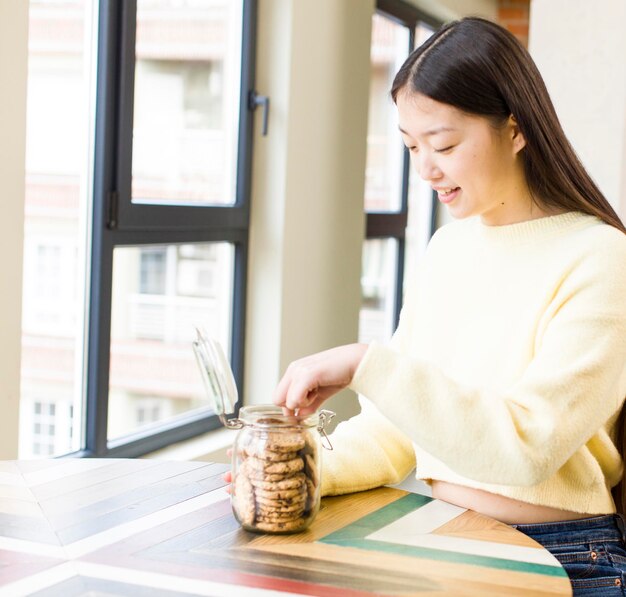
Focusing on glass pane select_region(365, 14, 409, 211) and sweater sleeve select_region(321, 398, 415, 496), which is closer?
sweater sleeve select_region(321, 398, 415, 496)

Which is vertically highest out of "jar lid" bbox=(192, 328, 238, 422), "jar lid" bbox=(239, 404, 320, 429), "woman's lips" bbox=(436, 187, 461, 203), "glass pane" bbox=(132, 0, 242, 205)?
"glass pane" bbox=(132, 0, 242, 205)

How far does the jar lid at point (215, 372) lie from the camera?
3.82 ft

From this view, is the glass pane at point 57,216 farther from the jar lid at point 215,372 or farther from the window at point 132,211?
the jar lid at point 215,372

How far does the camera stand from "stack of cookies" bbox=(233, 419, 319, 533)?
3.55 ft

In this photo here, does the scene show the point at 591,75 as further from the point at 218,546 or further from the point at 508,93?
the point at 218,546

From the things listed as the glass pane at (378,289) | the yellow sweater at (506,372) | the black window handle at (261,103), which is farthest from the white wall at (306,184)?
the yellow sweater at (506,372)

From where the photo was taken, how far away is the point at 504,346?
4.24 feet

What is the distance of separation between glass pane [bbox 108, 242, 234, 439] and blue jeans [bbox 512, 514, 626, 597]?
1853 millimetres

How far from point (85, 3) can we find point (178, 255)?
3.07 ft

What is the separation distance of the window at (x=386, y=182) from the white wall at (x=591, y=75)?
4.17 feet

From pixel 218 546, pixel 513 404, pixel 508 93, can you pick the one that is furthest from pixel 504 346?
pixel 218 546

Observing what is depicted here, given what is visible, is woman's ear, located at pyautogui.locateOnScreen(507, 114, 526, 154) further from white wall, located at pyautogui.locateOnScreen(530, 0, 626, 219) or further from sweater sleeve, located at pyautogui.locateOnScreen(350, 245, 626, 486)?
white wall, located at pyautogui.locateOnScreen(530, 0, 626, 219)

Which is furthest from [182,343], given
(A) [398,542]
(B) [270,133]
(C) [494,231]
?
(A) [398,542]

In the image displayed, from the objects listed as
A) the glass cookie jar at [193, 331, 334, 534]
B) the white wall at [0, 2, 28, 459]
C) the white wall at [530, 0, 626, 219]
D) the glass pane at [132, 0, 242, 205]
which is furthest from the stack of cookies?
the white wall at [530, 0, 626, 219]
